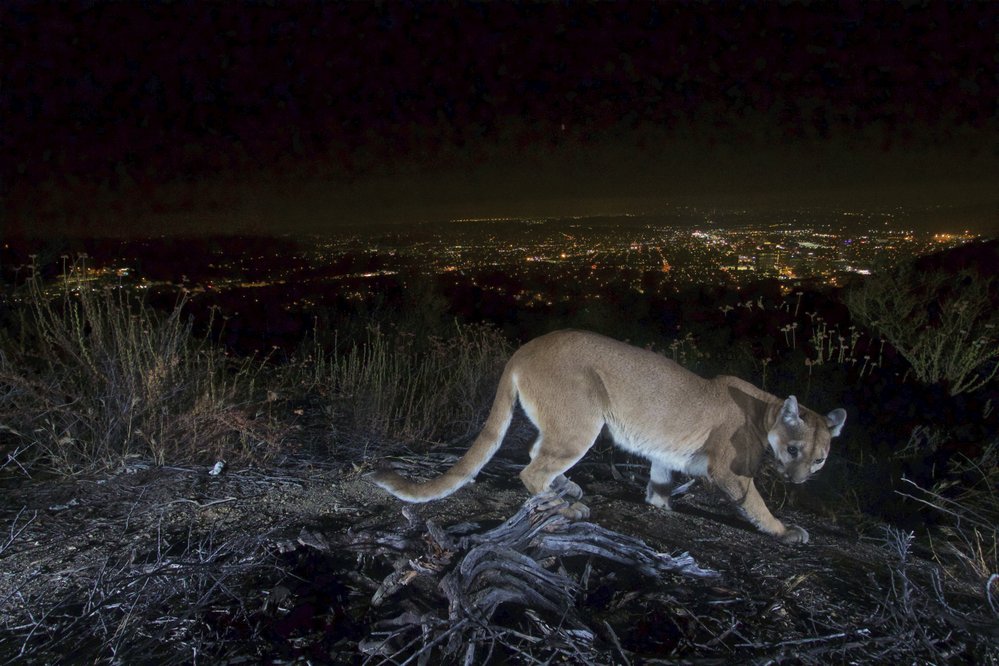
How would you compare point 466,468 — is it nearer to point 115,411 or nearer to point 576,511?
point 576,511

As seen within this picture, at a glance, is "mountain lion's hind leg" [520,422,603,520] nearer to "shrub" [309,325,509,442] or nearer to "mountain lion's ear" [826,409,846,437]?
"shrub" [309,325,509,442]

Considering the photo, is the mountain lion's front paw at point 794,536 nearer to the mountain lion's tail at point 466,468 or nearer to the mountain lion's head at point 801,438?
the mountain lion's head at point 801,438

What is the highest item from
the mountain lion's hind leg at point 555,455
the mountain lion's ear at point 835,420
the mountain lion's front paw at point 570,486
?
the mountain lion's ear at point 835,420

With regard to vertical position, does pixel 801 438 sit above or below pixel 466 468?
above

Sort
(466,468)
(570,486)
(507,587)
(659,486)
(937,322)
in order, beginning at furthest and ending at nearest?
1. (937,322)
2. (659,486)
3. (570,486)
4. (466,468)
5. (507,587)

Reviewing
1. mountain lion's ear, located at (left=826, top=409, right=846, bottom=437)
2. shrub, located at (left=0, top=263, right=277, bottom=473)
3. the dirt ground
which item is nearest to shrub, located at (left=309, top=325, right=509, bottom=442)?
shrub, located at (left=0, top=263, right=277, bottom=473)

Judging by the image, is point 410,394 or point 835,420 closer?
point 835,420

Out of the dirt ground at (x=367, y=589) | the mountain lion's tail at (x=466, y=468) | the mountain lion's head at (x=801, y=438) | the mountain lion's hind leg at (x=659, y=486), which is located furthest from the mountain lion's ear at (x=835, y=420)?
the mountain lion's tail at (x=466, y=468)

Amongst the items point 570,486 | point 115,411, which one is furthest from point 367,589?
point 115,411
